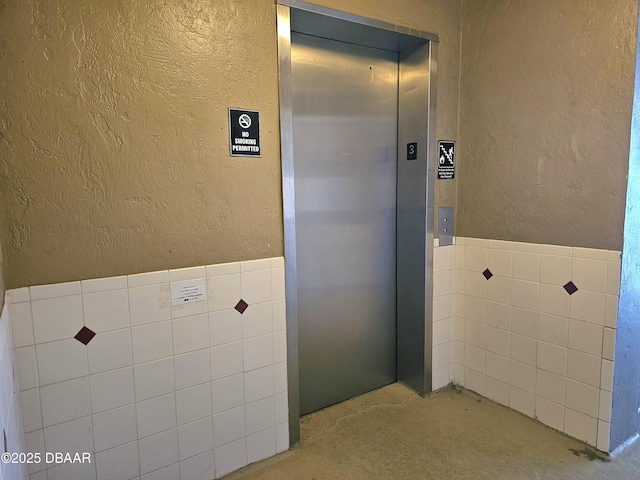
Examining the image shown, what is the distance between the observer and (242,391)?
1.90 metres

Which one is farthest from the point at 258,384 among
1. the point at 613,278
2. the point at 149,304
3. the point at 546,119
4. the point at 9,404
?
the point at 546,119

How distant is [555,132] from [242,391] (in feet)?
7.01

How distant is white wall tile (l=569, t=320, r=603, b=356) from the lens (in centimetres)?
197

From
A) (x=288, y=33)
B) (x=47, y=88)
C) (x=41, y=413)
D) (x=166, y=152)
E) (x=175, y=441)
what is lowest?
(x=175, y=441)

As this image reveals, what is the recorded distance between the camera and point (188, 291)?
5.66ft

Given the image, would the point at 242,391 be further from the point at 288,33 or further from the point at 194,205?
the point at 288,33

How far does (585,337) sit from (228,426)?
6.23ft

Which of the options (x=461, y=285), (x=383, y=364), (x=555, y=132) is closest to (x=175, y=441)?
(x=383, y=364)

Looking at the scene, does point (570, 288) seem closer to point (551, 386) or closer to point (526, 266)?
point (526, 266)

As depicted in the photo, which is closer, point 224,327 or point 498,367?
A: point 224,327

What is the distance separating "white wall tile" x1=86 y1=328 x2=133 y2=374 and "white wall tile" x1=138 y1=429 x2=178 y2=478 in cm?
37

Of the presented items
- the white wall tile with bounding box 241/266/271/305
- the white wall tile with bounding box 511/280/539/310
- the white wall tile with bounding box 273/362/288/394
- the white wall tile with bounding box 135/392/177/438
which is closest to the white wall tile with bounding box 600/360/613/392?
the white wall tile with bounding box 511/280/539/310

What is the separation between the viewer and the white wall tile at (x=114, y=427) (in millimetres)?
1566

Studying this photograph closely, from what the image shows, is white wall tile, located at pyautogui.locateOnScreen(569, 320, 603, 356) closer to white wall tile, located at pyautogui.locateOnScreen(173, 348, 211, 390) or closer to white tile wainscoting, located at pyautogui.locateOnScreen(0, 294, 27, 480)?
white wall tile, located at pyautogui.locateOnScreen(173, 348, 211, 390)
